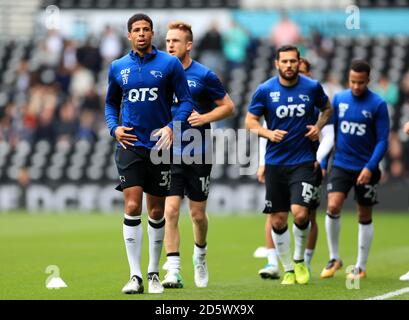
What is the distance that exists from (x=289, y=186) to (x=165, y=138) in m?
2.09

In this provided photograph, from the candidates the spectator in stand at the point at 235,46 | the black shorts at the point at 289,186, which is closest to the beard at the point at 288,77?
the black shorts at the point at 289,186

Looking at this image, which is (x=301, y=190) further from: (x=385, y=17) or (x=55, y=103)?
(x=385, y=17)

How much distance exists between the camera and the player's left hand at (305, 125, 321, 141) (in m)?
12.5

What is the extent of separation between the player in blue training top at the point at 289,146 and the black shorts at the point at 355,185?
1032 millimetres

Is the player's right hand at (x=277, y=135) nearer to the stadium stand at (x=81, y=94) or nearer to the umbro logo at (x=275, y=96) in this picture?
the umbro logo at (x=275, y=96)

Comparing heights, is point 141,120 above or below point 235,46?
below

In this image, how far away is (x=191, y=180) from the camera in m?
12.5

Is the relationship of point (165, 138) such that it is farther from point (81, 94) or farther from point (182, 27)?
point (81, 94)

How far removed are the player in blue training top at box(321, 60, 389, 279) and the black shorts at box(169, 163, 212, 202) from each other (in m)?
1.93

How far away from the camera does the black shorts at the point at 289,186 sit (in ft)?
40.9

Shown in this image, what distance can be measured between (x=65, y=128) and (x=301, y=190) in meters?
16.9

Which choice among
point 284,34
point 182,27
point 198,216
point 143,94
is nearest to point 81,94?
point 284,34

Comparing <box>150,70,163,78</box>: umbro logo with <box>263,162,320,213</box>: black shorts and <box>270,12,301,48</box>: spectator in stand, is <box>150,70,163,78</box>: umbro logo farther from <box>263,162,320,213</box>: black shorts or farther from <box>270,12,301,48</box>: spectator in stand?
<box>270,12,301,48</box>: spectator in stand
